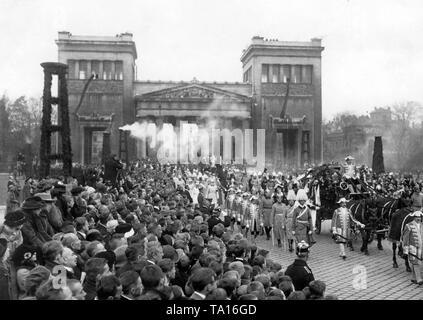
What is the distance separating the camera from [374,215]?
683 inches

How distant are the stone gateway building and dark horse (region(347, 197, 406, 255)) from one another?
48309 millimetres

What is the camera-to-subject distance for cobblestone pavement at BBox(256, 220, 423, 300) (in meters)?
11.7

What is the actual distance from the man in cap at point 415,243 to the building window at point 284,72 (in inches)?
2440

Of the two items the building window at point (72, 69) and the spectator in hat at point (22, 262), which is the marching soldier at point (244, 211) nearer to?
the spectator in hat at point (22, 262)

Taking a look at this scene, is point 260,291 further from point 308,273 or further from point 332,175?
point 332,175

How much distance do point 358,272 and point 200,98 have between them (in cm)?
5541

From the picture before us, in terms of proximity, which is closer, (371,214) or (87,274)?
(87,274)

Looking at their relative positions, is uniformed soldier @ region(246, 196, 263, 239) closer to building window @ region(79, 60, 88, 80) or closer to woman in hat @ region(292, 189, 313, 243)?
woman in hat @ region(292, 189, 313, 243)

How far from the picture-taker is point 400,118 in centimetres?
5559

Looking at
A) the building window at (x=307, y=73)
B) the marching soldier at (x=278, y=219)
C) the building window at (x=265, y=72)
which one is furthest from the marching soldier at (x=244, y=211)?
the building window at (x=307, y=73)

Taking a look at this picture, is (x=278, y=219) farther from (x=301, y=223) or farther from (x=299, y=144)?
(x=299, y=144)

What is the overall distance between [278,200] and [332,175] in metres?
4.42

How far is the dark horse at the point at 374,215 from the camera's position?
17.0 meters
